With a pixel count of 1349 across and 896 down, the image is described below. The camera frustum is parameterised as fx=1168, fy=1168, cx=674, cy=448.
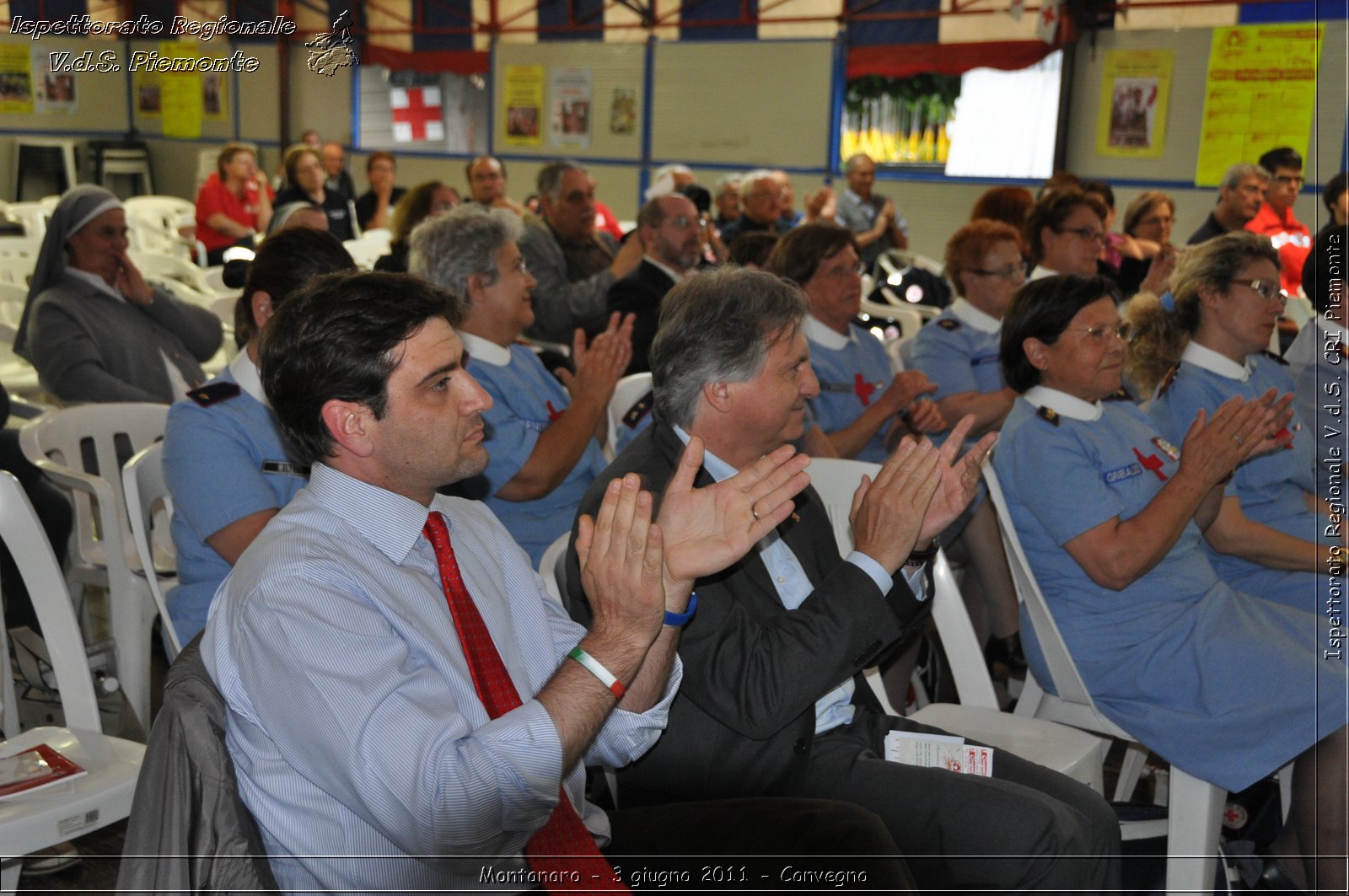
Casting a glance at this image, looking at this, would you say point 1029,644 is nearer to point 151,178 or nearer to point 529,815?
point 529,815

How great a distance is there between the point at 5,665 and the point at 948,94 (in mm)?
8865

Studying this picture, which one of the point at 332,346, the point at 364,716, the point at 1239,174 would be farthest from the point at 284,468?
the point at 1239,174

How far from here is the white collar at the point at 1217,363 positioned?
3.04 metres

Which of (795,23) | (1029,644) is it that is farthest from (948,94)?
(1029,644)

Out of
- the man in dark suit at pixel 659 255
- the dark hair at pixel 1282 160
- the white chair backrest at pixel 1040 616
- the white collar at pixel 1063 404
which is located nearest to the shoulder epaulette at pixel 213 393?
the white chair backrest at pixel 1040 616

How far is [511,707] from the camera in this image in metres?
1.44

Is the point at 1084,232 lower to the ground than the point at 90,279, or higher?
higher

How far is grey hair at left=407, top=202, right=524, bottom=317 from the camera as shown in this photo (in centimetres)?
291

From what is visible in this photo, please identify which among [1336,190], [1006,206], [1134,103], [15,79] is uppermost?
[15,79]

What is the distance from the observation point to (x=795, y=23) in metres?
10.2

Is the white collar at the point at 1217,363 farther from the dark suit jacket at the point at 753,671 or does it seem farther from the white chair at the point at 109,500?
the white chair at the point at 109,500

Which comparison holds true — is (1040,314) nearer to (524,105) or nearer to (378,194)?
(378,194)

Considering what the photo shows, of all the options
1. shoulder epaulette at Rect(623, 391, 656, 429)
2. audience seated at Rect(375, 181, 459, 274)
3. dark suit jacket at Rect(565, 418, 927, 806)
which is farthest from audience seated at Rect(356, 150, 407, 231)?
dark suit jacket at Rect(565, 418, 927, 806)

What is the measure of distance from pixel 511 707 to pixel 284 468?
1086 mm
